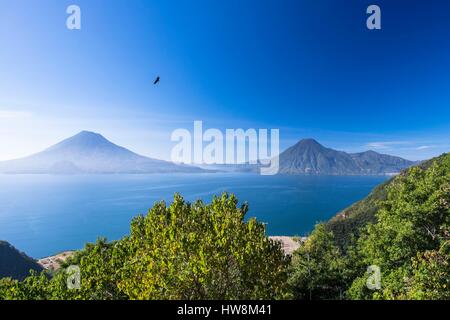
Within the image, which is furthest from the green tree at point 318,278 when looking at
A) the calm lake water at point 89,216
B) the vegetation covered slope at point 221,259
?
the calm lake water at point 89,216

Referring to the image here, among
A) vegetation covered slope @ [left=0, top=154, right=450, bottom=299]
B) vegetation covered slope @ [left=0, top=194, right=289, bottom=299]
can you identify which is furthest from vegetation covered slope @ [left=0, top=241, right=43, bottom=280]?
vegetation covered slope @ [left=0, top=194, right=289, bottom=299]

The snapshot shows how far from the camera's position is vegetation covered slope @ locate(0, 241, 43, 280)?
6244 cm

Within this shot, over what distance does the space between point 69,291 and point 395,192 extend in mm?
14221

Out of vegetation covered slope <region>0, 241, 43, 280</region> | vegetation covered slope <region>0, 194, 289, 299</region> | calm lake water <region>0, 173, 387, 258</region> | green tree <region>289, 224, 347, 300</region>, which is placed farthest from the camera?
calm lake water <region>0, 173, 387, 258</region>

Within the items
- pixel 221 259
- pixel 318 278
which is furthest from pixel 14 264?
pixel 221 259

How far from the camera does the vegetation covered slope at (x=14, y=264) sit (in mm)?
62438

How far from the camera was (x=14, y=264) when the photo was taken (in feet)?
213

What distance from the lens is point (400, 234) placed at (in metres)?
11.4

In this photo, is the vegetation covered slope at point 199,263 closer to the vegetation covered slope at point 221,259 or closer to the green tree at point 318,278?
the vegetation covered slope at point 221,259

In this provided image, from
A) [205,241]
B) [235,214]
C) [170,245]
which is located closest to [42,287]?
[170,245]

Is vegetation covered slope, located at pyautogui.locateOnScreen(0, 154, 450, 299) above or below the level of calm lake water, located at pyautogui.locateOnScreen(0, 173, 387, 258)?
above

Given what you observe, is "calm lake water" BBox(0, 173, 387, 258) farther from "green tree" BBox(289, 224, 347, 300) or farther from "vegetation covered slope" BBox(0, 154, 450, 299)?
"vegetation covered slope" BBox(0, 154, 450, 299)

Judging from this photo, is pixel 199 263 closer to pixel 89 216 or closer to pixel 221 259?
pixel 221 259
